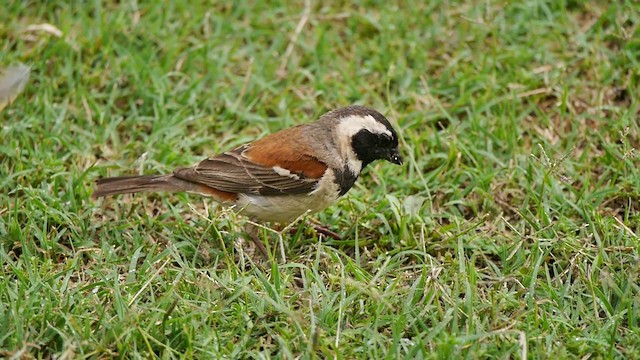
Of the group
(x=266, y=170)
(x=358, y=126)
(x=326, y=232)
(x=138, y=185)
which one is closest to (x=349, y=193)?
(x=326, y=232)

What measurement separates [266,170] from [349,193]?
756mm

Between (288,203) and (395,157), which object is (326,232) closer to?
(288,203)

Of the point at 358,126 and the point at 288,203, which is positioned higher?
the point at 358,126

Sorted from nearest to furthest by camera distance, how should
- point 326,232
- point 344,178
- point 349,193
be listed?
point 344,178 → point 326,232 → point 349,193

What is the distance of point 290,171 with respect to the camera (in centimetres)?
575

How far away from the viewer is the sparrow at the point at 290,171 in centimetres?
570

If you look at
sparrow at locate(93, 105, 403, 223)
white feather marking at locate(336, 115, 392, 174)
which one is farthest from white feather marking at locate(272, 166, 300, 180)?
white feather marking at locate(336, 115, 392, 174)

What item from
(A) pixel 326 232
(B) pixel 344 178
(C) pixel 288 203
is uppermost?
(B) pixel 344 178

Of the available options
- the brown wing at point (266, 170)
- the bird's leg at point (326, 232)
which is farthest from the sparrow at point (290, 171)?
the bird's leg at point (326, 232)

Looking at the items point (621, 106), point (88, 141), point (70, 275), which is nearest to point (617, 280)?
point (621, 106)

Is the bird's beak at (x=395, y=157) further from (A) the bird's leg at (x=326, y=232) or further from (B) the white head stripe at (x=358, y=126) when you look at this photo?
(A) the bird's leg at (x=326, y=232)

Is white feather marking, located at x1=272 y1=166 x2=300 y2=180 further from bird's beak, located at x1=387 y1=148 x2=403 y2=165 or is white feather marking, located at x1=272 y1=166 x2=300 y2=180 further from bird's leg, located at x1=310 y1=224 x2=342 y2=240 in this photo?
bird's beak, located at x1=387 y1=148 x2=403 y2=165

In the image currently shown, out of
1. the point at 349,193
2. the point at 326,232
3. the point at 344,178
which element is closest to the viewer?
the point at 344,178

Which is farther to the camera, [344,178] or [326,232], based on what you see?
[326,232]
